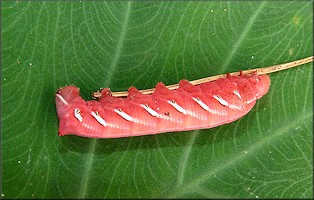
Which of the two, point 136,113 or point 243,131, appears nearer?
point 136,113

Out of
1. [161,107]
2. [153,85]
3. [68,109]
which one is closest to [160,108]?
[161,107]

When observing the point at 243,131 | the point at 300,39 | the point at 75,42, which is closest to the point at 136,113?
the point at 75,42

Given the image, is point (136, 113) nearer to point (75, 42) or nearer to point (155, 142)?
point (155, 142)

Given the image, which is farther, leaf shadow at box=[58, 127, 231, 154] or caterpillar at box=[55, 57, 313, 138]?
leaf shadow at box=[58, 127, 231, 154]

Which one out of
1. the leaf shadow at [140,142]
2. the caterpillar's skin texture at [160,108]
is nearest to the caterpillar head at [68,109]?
the caterpillar's skin texture at [160,108]

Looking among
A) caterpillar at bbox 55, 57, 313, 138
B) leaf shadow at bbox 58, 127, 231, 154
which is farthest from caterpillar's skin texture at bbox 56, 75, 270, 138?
leaf shadow at bbox 58, 127, 231, 154

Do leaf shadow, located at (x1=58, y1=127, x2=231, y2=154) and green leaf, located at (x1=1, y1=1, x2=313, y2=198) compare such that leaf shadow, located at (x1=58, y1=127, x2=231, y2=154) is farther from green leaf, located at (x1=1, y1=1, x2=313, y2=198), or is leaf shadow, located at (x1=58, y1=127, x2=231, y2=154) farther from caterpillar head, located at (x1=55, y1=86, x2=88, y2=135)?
caterpillar head, located at (x1=55, y1=86, x2=88, y2=135)

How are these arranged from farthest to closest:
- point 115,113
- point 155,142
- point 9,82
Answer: point 155,142 → point 115,113 → point 9,82
